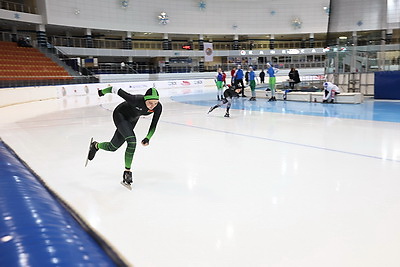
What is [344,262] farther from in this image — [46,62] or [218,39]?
[218,39]

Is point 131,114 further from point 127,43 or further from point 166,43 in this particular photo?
point 166,43

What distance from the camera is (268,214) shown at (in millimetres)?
2607

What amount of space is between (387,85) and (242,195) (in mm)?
11858

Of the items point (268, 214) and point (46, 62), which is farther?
point (46, 62)

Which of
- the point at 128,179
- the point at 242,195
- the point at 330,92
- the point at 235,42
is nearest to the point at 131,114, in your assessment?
the point at 128,179

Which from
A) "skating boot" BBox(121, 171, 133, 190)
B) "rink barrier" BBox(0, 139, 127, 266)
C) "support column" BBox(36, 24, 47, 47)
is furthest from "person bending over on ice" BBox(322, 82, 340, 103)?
"support column" BBox(36, 24, 47, 47)

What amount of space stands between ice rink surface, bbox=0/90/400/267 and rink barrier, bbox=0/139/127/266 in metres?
0.44

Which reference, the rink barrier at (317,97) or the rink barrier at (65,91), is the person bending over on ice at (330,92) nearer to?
the rink barrier at (317,97)

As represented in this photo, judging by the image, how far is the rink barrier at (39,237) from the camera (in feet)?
4.40

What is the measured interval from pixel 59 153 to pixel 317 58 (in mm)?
39080

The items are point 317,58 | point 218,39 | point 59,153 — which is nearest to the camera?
point 59,153

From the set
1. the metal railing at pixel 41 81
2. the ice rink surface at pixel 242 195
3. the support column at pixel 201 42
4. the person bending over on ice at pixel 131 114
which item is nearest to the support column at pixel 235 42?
the support column at pixel 201 42

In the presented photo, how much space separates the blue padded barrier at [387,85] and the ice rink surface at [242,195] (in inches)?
274

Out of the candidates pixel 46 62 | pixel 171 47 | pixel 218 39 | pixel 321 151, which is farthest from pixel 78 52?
pixel 321 151
